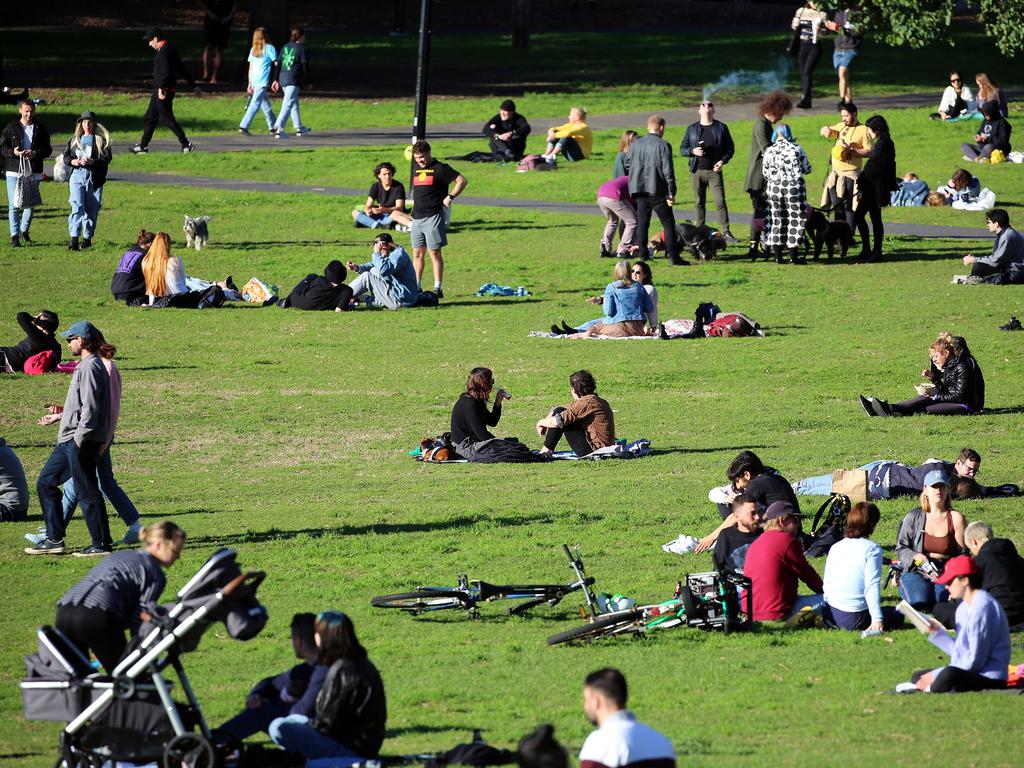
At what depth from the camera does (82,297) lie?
81.2 ft

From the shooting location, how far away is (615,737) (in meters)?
7.36

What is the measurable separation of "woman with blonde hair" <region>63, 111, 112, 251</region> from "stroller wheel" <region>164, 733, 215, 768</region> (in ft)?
63.1

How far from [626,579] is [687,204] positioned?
1976cm

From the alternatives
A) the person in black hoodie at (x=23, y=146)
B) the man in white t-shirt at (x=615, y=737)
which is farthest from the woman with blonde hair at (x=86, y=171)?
the man in white t-shirt at (x=615, y=737)

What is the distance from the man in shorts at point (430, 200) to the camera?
23.9 m

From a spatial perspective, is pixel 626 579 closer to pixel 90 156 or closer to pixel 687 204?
pixel 90 156

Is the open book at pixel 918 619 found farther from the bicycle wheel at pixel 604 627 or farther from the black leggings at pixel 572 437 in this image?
the black leggings at pixel 572 437

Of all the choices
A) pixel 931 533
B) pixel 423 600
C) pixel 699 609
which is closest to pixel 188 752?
pixel 423 600

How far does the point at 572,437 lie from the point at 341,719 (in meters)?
8.58

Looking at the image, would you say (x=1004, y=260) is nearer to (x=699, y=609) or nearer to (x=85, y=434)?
(x=699, y=609)

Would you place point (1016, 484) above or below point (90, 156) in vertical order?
below

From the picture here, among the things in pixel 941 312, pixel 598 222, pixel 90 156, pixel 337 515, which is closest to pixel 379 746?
pixel 337 515

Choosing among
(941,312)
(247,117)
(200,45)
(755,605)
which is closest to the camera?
(755,605)

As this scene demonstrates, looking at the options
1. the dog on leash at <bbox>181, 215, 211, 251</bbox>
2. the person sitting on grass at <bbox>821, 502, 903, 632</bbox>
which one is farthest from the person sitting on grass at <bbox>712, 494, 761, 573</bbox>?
the dog on leash at <bbox>181, 215, 211, 251</bbox>
